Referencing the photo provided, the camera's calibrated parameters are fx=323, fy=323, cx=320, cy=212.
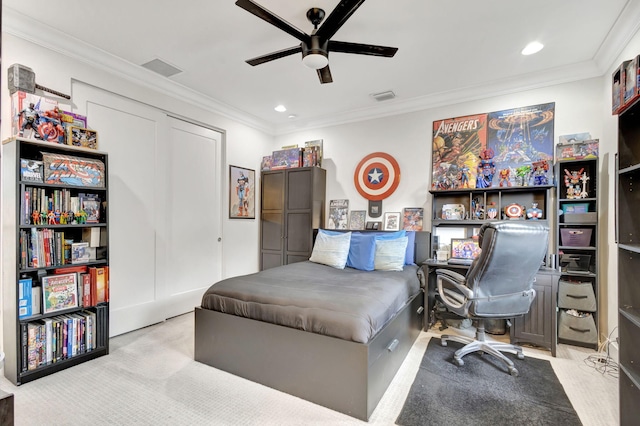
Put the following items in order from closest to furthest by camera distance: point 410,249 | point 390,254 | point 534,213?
point 534,213 → point 390,254 → point 410,249

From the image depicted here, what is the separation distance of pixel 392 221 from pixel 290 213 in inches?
58.6

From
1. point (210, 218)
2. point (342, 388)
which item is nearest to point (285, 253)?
point (210, 218)

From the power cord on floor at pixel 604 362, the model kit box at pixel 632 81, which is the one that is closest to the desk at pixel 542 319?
the power cord on floor at pixel 604 362

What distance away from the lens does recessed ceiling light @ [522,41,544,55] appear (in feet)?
9.49

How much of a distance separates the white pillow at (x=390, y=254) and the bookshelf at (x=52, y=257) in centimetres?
263

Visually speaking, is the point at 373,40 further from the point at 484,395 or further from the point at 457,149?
the point at 484,395

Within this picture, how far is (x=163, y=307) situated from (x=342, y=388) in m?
2.59

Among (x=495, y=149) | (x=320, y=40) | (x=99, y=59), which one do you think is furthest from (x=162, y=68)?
(x=495, y=149)

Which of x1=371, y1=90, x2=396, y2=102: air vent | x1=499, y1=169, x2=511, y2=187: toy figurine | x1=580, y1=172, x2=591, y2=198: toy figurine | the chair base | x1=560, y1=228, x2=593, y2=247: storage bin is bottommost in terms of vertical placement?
the chair base

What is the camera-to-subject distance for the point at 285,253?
4840 mm

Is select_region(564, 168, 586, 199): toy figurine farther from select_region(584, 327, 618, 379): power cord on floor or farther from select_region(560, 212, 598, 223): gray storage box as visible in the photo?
select_region(584, 327, 618, 379): power cord on floor

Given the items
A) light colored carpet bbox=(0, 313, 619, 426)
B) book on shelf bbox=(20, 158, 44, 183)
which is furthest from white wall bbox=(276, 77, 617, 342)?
book on shelf bbox=(20, 158, 44, 183)

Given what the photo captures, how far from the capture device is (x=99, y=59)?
3105 millimetres

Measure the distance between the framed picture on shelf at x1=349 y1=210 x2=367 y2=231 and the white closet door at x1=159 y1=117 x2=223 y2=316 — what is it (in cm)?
185
